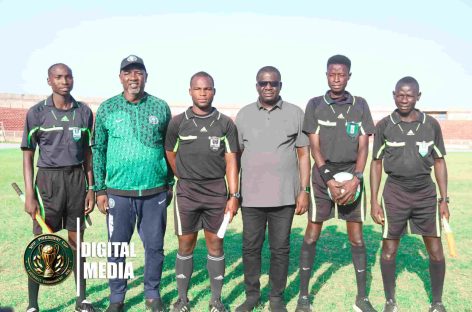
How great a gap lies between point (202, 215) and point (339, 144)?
1700mm

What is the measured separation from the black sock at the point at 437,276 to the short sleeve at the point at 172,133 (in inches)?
124

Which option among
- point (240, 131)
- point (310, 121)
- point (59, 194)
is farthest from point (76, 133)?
point (310, 121)

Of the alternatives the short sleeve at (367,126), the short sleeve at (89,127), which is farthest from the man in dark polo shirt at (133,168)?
the short sleeve at (367,126)

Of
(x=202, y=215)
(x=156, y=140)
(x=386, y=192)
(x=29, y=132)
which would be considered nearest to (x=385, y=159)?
(x=386, y=192)

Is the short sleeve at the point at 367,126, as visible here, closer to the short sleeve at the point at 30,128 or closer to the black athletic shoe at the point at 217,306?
the black athletic shoe at the point at 217,306

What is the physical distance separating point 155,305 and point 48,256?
1.27 m

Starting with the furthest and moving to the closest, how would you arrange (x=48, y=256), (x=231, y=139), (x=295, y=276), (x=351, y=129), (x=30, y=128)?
(x=295, y=276)
(x=351, y=129)
(x=231, y=139)
(x=30, y=128)
(x=48, y=256)

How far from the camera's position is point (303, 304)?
15.7 feet

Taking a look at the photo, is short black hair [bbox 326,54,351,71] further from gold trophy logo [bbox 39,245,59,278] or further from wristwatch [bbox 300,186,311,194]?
gold trophy logo [bbox 39,245,59,278]

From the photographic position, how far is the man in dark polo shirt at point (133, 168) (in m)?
4.52

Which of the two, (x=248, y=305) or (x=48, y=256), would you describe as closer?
(x=48, y=256)

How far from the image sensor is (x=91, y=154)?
4.80 meters

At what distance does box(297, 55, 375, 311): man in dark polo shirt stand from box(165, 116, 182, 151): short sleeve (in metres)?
1.39

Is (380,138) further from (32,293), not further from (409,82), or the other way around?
(32,293)
